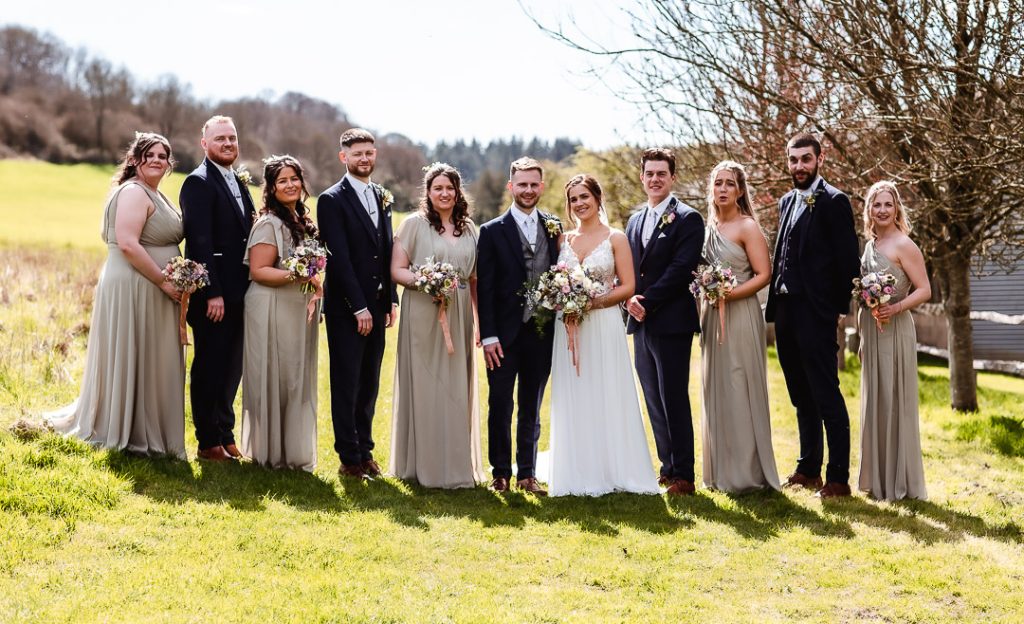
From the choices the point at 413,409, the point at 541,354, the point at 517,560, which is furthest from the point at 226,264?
the point at 517,560

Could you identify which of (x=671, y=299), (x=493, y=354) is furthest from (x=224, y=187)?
(x=671, y=299)

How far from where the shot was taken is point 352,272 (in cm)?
709

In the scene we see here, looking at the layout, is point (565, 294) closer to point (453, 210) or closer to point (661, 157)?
point (453, 210)

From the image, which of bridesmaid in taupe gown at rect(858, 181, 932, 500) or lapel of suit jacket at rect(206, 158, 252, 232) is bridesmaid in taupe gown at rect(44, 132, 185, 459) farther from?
bridesmaid in taupe gown at rect(858, 181, 932, 500)

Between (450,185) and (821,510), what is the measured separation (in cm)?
371

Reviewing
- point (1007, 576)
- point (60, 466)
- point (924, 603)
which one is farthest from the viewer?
point (60, 466)

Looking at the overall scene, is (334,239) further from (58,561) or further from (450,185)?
(58,561)

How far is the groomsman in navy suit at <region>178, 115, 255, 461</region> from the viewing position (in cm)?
713

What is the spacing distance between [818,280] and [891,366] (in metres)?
0.92

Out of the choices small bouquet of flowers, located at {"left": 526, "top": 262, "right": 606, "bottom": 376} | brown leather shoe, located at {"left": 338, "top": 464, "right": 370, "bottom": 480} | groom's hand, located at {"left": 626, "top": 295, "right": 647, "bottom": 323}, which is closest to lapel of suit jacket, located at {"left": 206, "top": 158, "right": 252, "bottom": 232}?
brown leather shoe, located at {"left": 338, "top": 464, "right": 370, "bottom": 480}

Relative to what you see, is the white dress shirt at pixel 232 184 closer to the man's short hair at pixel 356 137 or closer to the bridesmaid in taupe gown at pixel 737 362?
the man's short hair at pixel 356 137

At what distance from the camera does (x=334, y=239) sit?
7117 millimetres

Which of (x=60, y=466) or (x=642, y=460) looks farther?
(x=642, y=460)

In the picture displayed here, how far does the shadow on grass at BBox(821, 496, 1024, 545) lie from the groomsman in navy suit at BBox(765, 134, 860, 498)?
309 millimetres
